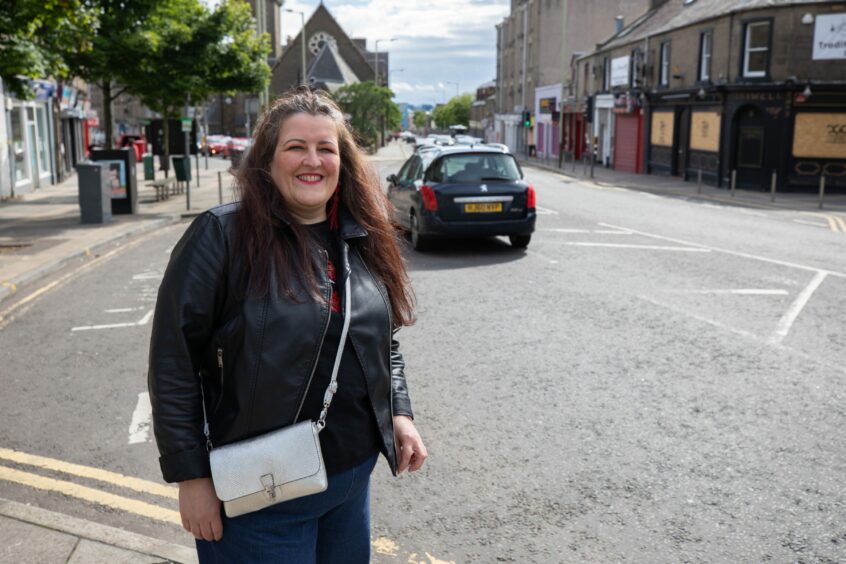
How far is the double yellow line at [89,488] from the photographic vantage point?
4270mm

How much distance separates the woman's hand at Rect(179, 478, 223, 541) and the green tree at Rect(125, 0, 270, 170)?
768 inches

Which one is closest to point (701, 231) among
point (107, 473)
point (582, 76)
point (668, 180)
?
point (107, 473)

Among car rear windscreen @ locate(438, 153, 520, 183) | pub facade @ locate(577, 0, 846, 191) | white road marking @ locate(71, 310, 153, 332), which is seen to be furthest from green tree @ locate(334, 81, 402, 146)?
white road marking @ locate(71, 310, 153, 332)

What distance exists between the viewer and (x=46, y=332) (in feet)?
27.0

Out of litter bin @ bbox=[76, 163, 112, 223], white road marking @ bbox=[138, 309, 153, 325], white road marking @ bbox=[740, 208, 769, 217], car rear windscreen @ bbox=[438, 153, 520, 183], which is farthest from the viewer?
white road marking @ bbox=[740, 208, 769, 217]

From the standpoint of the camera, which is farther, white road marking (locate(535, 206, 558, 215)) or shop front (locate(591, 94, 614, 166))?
shop front (locate(591, 94, 614, 166))

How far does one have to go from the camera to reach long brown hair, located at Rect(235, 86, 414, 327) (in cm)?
223

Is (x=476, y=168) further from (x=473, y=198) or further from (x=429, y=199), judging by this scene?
(x=429, y=199)

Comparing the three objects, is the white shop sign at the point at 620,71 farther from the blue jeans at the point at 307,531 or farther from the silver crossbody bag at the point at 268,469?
the silver crossbody bag at the point at 268,469

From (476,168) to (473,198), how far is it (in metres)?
0.64

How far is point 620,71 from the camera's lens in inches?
1704

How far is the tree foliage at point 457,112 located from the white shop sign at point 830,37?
5500 inches

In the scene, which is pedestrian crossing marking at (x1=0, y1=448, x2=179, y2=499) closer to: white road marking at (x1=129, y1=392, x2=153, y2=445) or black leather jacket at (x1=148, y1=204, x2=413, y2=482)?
white road marking at (x1=129, y1=392, x2=153, y2=445)

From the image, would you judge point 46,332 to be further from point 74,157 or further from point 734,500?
point 74,157
